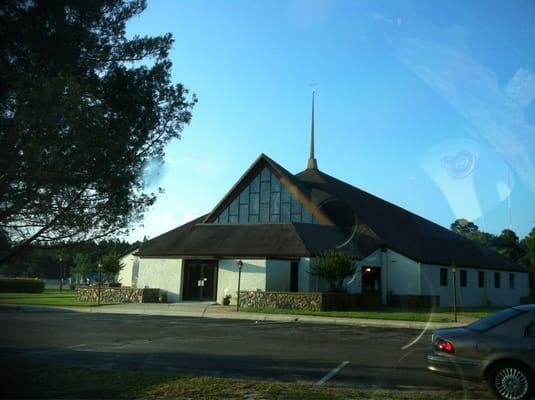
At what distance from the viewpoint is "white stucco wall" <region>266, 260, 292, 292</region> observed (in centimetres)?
3088

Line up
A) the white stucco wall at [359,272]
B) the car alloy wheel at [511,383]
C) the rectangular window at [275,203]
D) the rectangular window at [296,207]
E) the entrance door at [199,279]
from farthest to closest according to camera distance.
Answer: the rectangular window at [275,203]
the rectangular window at [296,207]
the entrance door at [199,279]
the white stucco wall at [359,272]
the car alloy wheel at [511,383]

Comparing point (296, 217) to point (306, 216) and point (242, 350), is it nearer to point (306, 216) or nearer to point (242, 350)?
point (306, 216)

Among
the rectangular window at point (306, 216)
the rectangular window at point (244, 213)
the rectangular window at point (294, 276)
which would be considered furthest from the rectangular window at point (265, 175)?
the rectangular window at point (294, 276)

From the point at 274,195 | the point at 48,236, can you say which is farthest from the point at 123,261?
the point at 48,236

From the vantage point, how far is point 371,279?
3481cm

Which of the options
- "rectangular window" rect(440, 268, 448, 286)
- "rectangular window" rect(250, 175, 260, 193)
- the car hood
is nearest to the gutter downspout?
"rectangular window" rect(440, 268, 448, 286)

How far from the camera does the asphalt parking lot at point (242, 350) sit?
9.55 m

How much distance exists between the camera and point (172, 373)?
30.8 ft

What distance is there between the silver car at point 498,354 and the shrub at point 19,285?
45908 millimetres

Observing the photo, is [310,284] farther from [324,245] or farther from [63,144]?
[63,144]

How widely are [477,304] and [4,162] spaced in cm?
3754

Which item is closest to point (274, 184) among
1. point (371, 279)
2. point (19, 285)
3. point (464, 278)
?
point (371, 279)

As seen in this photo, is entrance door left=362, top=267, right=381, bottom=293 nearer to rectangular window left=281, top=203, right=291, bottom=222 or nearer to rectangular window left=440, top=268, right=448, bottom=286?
rectangular window left=440, top=268, right=448, bottom=286

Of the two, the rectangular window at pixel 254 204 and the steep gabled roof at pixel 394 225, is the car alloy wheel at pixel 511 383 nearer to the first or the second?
the steep gabled roof at pixel 394 225
